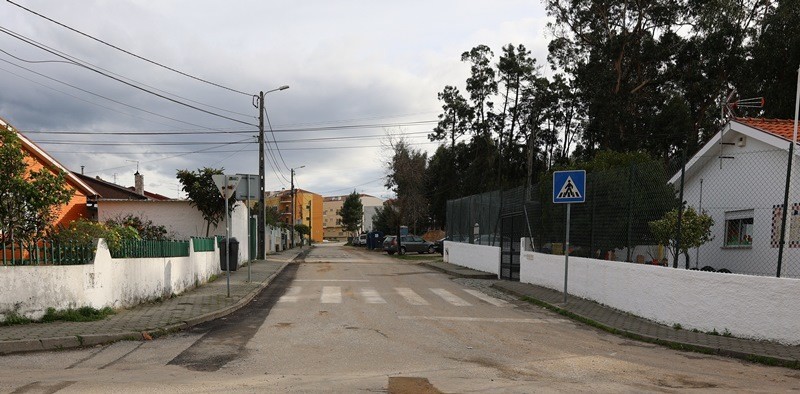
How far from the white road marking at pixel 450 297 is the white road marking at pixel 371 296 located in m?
1.62

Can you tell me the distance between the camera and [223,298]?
517 inches

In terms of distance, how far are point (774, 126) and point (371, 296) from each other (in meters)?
10.8

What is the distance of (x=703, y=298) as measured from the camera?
9.09 m

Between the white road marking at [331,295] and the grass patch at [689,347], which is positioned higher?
the grass patch at [689,347]

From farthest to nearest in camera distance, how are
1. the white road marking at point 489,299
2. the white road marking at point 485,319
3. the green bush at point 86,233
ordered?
the white road marking at point 489,299, the white road marking at point 485,319, the green bush at point 86,233

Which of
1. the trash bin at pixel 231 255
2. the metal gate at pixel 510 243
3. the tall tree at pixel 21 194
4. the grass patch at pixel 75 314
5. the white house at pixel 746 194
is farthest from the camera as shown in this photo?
the trash bin at pixel 231 255

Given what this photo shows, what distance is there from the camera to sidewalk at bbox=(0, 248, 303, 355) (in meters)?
7.68

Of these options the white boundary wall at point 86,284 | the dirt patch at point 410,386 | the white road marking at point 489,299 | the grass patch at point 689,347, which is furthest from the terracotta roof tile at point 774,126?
the white boundary wall at point 86,284

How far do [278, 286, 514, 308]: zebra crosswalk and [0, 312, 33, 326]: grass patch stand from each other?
5.48 m

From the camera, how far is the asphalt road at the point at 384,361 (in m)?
5.85

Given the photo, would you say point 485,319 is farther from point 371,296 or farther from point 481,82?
point 481,82

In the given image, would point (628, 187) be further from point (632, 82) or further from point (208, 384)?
point (632, 82)

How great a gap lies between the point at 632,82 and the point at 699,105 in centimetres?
492

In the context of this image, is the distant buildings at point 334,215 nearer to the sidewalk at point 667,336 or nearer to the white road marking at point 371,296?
the white road marking at point 371,296
